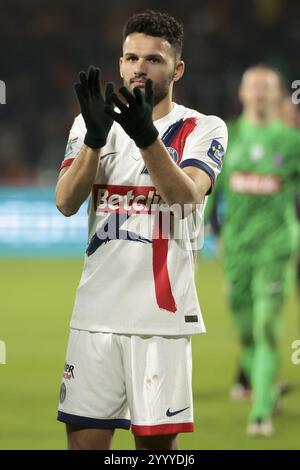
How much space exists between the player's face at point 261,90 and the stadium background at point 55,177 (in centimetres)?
215

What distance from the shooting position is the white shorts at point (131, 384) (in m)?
4.15

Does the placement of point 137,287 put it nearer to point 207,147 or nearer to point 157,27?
point 207,147

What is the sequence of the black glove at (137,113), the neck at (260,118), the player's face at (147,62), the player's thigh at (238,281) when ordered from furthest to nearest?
the neck at (260,118), the player's thigh at (238,281), the player's face at (147,62), the black glove at (137,113)

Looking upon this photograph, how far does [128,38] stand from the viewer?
164 inches

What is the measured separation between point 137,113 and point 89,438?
1.23 meters

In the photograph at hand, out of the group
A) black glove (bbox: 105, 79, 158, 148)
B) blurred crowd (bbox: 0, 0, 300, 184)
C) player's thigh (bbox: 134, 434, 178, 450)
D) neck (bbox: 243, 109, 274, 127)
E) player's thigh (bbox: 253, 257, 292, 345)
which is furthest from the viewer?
blurred crowd (bbox: 0, 0, 300, 184)

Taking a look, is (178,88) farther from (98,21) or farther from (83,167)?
(83,167)

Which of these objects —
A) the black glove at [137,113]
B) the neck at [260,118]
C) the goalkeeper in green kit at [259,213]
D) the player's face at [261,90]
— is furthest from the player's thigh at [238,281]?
the black glove at [137,113]

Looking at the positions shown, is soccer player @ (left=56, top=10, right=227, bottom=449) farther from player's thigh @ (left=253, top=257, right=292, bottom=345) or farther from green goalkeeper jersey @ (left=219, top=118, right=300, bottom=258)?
green goalkeeper jersey @ (left=219, top=118, right=300, bottom=258)

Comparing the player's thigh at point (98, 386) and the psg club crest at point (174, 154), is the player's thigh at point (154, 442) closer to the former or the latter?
the player's thigh at point (98, 386)

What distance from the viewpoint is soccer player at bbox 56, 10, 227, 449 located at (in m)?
4.15

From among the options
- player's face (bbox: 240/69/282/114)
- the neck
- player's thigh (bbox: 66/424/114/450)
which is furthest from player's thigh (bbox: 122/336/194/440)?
the neck

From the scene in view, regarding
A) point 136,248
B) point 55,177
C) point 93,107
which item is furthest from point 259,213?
point 55,177

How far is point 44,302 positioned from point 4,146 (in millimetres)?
7738
